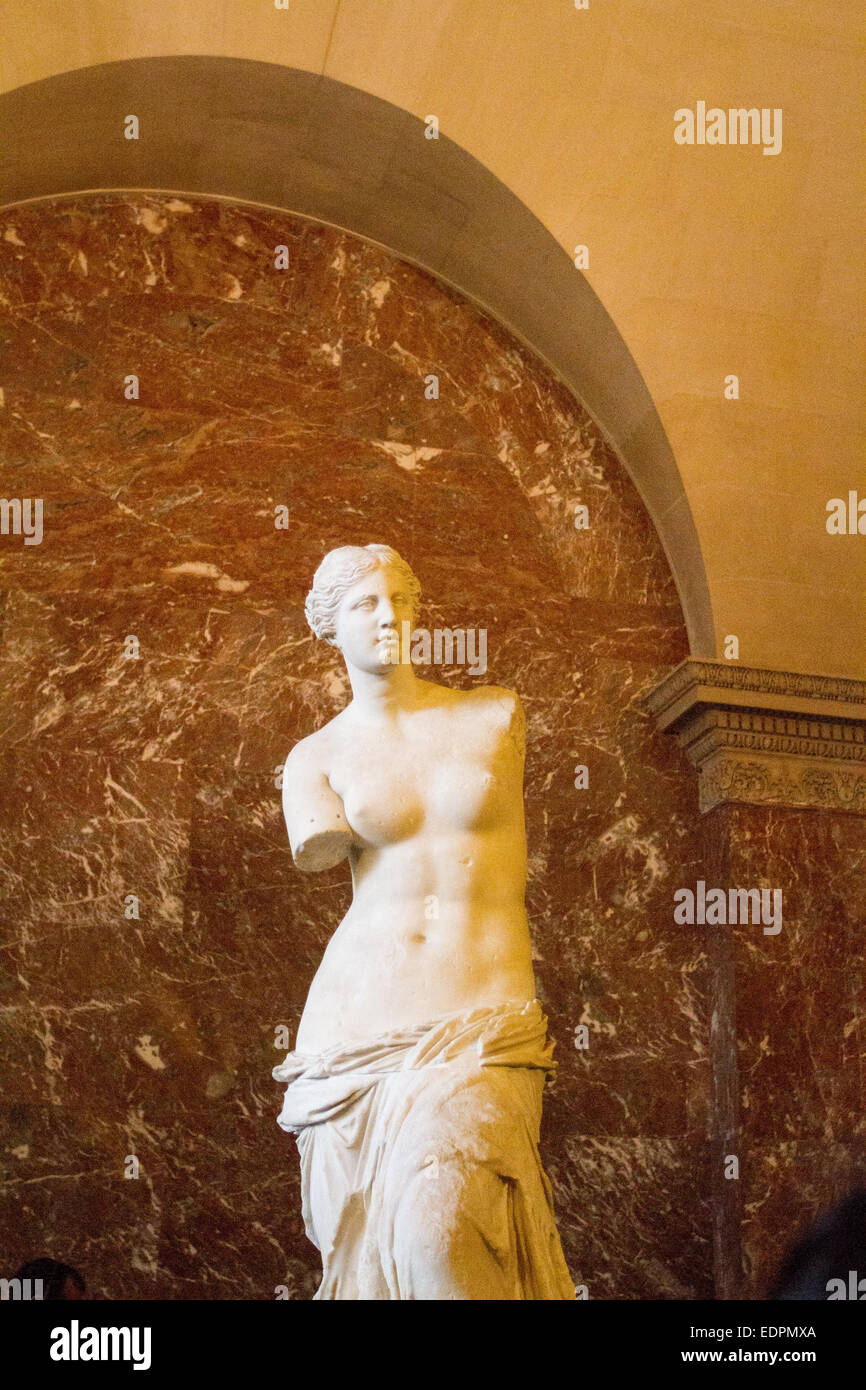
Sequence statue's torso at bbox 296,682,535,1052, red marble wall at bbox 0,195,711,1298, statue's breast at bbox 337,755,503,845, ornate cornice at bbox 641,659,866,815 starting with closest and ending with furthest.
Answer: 1. statue's torso at bbox 296,682,535,1052
2. statue's breast at bbox 337,755,503,845
3. red marble wall at bbox 0,195,711,1298
4. ornate cornice at bbox 641,659,866,815

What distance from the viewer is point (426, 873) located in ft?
13.5

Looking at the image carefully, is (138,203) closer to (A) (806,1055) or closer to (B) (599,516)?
(B) (599,516)

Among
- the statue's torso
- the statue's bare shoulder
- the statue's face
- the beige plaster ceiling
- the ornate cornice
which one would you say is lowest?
the statue's torso

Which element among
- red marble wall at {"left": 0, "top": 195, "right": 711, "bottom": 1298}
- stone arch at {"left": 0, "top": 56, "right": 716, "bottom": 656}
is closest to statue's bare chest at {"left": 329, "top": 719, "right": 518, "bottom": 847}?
red marble wall at {"left": 0, "top": 195, "right": 711, "bottom": 1298}

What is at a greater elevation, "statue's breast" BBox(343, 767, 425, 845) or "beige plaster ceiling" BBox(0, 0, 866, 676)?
"beige plaster ceiling" BBox(0, 0, 866, 676)

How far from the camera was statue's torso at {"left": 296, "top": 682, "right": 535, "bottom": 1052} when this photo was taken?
396cm

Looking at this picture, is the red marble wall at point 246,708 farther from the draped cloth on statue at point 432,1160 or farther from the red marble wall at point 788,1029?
the draped cloth on statue at point 432,1160

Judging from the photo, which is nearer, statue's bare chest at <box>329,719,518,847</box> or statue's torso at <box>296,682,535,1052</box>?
statue's torso at <box>296,682,535,1052</box>

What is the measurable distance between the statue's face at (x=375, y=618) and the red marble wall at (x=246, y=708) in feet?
8.57

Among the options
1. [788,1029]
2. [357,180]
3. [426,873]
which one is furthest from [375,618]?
[357,180]

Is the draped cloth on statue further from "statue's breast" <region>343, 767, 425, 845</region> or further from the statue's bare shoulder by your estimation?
the statue's bare shoulder

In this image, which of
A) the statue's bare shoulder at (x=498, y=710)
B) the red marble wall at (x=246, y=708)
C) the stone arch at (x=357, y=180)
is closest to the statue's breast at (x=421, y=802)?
the statue's bare shoulder at (x=498, y=710)

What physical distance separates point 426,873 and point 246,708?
3.02m

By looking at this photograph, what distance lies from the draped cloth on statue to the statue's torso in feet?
0.33
